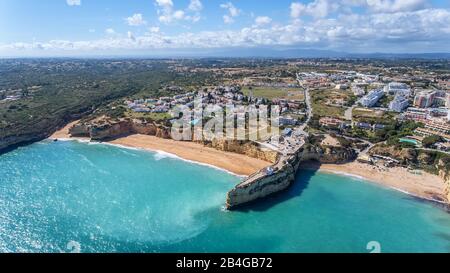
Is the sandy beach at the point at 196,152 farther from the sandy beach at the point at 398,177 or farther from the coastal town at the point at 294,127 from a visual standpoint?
the sandy beach at the point at 398,177

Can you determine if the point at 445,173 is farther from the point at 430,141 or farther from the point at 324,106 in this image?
the point at 324,106

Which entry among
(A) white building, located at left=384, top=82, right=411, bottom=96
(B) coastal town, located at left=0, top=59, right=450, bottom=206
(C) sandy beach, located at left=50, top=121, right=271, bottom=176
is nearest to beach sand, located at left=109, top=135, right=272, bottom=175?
(C) sandy beach, located at left=50, top=121, right=271, bottom=176

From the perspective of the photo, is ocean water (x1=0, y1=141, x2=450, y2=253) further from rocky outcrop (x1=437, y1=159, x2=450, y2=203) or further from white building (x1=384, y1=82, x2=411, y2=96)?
white building (x1=384, y1=82, x2=411, y2=96)

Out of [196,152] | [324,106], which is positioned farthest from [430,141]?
[196,152]

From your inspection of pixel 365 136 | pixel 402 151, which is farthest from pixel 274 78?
pixel 402 151
